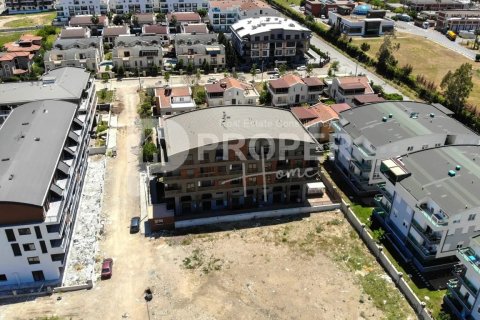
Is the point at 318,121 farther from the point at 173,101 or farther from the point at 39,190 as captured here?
the point at 39,190

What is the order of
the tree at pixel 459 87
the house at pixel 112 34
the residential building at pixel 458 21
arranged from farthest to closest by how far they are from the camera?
the residential building at pixel 458 21, the house at pixel 112 34, the tree at pixel 459 87

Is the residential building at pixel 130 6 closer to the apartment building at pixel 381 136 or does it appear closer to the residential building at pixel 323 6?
the residential building at pixel 323 6

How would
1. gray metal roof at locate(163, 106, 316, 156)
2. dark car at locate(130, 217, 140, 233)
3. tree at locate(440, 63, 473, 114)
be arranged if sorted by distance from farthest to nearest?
tree at locate(440, 63, 473, 114) < gray metal roof at locate(163, 106, 316, 156) < dark car at locate(130, 217, 140, 233)

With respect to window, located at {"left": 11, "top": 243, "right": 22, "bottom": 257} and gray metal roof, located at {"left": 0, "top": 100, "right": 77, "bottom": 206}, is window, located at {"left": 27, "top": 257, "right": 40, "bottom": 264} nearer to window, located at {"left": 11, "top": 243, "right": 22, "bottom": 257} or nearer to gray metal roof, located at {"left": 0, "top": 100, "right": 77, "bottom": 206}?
window, located at {"left": 11, "top": 243, "right": 22, "bottom": 257}

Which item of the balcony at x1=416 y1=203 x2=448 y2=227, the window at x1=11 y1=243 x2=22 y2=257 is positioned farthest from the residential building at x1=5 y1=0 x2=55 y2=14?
the balcony at x1=416 y1=203 x2=448 y2=227

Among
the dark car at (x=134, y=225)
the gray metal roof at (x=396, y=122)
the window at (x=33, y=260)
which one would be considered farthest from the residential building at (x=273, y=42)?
the window at (x=33, y=260)

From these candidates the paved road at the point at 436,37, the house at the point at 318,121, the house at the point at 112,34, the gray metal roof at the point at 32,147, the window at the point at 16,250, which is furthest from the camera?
the paved road at the point at 436,37

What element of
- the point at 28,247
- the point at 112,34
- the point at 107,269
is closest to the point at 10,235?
the point at 28,247
